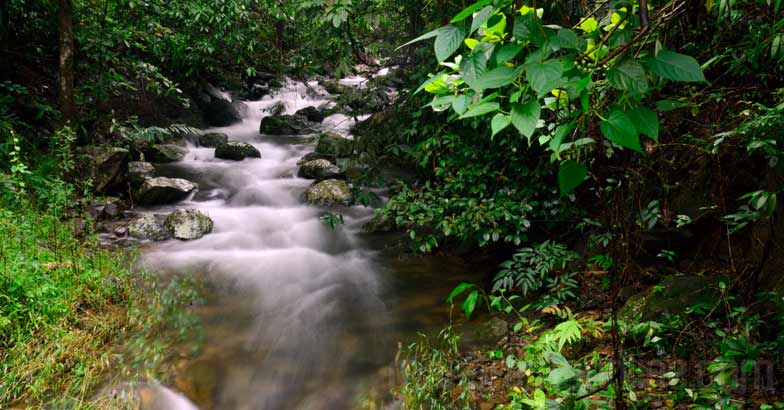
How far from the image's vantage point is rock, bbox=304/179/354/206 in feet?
23.4

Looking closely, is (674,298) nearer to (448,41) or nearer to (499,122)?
(499,122)

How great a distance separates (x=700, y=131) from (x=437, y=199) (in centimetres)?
228

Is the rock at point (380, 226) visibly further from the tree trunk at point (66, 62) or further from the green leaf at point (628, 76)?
the green leaf at point (628, 76)

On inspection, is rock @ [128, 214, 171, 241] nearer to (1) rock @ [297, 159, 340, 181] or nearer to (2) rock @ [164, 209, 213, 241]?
(2) rock @ [164, 209, 213, 241]

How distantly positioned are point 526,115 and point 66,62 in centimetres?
661

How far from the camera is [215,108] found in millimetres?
11656

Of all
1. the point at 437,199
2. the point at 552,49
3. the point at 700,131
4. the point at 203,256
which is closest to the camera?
the point at 552,49

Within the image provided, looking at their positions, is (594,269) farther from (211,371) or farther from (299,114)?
(299,114)

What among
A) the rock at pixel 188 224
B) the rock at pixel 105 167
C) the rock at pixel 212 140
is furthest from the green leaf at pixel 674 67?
the rock at pixel 212 140

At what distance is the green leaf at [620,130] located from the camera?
0.74 meters

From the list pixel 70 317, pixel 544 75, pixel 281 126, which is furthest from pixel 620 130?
pixel 281 126

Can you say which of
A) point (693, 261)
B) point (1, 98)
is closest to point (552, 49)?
point (693, 261)

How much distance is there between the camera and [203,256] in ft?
17.7

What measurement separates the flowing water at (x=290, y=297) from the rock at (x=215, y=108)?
160 inches
